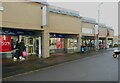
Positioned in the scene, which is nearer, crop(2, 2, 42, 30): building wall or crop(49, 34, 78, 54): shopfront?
crop(2, 2, 42, 30): building wall

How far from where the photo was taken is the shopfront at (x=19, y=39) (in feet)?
75.1

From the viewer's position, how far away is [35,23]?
23906 millimetres

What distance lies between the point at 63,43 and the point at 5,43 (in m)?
13.2

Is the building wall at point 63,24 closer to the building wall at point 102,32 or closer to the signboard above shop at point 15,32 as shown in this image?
the signboard above shop at point 15,32

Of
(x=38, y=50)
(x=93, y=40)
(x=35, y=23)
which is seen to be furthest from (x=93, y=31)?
(x=35, y=23)

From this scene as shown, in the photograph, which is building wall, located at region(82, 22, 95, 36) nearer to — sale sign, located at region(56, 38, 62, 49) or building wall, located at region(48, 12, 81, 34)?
building wall, located at region(48, 12, 81, 34)

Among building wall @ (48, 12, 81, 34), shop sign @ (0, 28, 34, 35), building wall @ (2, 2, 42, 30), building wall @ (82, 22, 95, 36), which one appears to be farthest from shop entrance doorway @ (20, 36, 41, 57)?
building wall @ (82, 22, 95, 36)

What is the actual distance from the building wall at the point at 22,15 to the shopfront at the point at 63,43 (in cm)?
739

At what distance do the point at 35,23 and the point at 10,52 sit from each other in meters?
3.70

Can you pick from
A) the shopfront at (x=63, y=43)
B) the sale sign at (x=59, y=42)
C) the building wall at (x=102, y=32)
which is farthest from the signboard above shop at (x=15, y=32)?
the building wall at (x=102, y=32)

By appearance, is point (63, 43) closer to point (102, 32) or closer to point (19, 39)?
point (19, 39)

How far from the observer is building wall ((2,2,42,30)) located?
20.1m

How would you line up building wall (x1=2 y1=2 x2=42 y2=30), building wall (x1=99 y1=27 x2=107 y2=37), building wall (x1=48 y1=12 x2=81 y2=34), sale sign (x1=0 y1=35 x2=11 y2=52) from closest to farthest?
building wall (x1=2 y1=2 x2=42 y2=30), sale sign (x1=0 y1=35 x2=11 y2=52), building wall (x1=48 y1=12 x2=81 y2=34), building wall (x1=99 y1=27 x2=107 y2=37)

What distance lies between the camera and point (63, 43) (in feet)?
116
